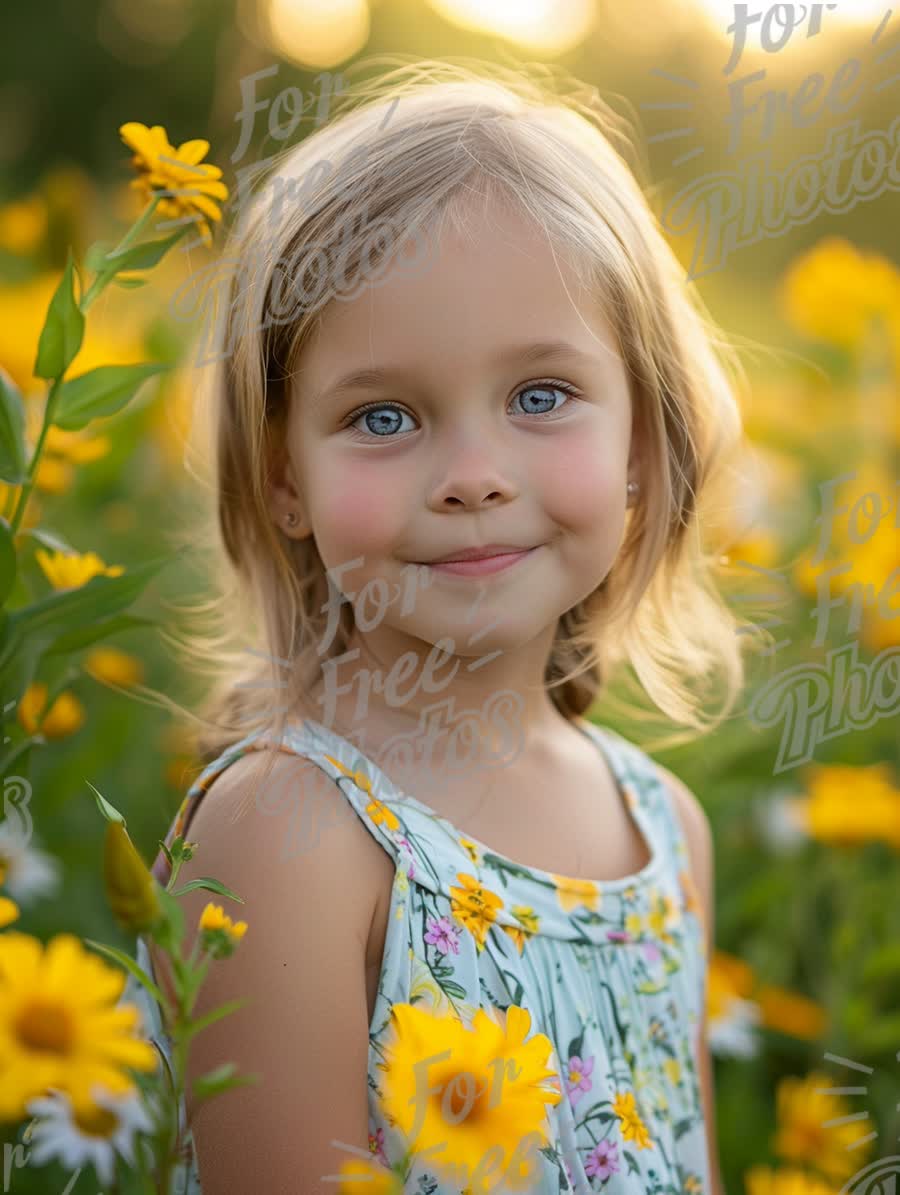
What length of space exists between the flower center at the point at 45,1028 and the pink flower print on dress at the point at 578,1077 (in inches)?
17.6

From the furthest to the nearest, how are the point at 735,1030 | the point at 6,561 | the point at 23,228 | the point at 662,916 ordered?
the point at 23,228
the point at 735,1030
the point at 662,916
the point at 6,561

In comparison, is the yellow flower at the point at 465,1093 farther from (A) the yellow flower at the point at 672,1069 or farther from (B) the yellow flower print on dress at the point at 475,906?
(A) the yellow flower at the point at 672,1069

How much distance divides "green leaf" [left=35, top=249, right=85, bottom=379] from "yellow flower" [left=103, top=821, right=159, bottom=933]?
273mm

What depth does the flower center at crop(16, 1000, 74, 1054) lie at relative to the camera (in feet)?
1.46

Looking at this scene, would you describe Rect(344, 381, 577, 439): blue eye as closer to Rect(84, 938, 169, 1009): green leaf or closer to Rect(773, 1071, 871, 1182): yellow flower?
Rect(84, 938, 169, 1009): green leaf

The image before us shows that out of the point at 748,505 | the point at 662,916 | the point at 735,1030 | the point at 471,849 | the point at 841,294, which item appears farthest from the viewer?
the point at 841,294

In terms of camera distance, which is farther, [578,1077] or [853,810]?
[853,810]

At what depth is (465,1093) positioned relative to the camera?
1.78ft

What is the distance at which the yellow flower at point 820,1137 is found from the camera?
3.52ft

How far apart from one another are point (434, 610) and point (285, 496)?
157mm

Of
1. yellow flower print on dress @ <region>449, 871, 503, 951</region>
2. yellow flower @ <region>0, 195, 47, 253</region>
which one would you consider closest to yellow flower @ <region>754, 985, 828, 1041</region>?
yellow flower print on dress @ <region>449, 871, 503, 951</region>

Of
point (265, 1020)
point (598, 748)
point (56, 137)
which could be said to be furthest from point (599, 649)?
point (56, 137)

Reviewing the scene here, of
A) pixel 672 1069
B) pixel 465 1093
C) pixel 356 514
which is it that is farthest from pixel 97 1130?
pixel 672 1069

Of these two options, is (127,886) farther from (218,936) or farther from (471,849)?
(471,849)
